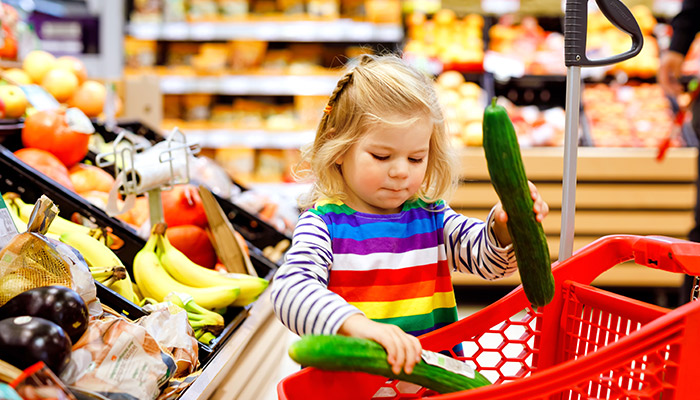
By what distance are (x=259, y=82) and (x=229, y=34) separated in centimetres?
42

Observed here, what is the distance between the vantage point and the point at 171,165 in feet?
5.58

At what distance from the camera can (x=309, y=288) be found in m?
0.94

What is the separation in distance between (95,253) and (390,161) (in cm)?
75

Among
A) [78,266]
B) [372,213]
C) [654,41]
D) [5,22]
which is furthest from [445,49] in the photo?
[78,266]

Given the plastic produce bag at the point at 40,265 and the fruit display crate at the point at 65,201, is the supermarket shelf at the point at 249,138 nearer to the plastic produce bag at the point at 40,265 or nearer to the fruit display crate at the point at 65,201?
the fruit display crate at the point at 65,201

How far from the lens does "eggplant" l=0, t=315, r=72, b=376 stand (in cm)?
77

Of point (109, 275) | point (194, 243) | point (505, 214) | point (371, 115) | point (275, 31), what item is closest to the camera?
point (505, 214)

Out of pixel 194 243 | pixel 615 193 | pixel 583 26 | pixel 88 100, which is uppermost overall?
pixel 583 26

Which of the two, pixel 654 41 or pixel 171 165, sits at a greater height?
pixel 654 41

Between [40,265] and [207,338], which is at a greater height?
[40,265]

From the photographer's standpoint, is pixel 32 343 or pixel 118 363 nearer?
pixel 32 343

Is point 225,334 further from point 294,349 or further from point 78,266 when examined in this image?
point 294,349

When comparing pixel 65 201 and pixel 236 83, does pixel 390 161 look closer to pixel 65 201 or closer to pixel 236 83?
pixel 65 201

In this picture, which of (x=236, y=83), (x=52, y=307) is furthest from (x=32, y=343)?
(x=236, y=83)
